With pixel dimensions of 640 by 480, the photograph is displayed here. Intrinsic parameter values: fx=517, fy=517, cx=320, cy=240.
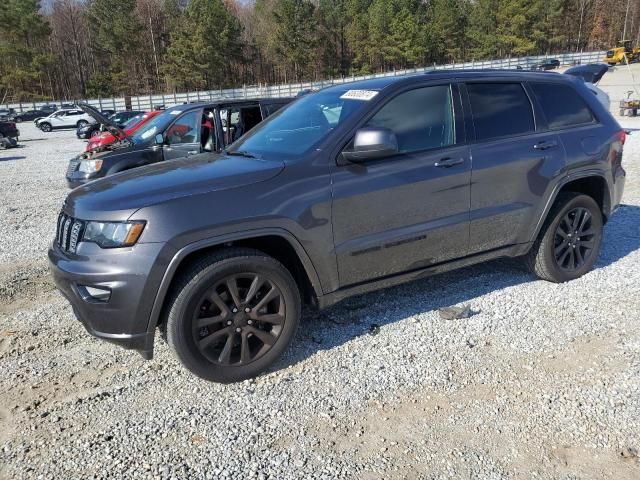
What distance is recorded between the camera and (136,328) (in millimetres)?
2996

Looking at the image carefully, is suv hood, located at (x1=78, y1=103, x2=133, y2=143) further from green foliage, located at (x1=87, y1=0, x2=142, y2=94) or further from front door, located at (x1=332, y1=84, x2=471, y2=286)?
green foliage, located at (x1=87, y1=0, x2=142, y2=94)

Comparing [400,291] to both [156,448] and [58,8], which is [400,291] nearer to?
[156,448]

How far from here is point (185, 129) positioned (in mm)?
8445

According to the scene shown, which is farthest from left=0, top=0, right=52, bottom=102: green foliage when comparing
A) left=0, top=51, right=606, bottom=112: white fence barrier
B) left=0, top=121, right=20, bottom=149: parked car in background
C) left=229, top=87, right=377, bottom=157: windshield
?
left=229, top=87, right=377, bottom=157: windshield

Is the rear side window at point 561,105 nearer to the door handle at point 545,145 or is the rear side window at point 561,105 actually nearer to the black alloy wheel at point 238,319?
the door handle at point 545,145

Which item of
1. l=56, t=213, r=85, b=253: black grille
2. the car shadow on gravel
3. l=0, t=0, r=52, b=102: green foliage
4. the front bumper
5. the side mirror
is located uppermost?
l=0, t=0, r=52, b=102: green foliage

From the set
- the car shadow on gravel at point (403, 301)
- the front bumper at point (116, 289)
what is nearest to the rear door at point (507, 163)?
the car shadow on gravel at point (403, 301)

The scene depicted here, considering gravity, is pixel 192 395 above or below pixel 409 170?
below

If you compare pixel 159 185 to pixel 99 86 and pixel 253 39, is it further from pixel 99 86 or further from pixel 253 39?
pixel 253 39

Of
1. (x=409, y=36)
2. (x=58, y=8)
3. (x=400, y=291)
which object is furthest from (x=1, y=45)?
(x=400, y=291)

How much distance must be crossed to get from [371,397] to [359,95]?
2112mm

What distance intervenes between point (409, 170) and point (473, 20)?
81.9 m

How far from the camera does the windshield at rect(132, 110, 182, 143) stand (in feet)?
28.5

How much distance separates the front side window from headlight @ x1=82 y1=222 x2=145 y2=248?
5464 mm
